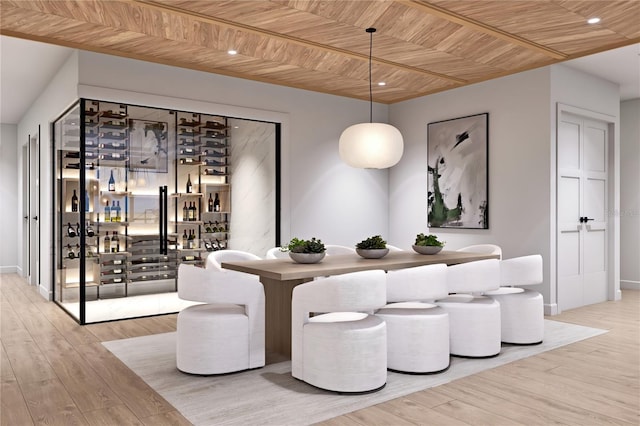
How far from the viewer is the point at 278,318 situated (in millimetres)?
4082

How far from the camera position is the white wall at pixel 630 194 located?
7.29 metres

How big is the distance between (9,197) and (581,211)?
377 inches

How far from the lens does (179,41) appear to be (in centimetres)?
468

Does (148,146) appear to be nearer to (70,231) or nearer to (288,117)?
(70,231)

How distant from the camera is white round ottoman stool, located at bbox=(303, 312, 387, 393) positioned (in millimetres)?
3104

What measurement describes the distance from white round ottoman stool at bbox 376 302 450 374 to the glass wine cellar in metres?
2.82

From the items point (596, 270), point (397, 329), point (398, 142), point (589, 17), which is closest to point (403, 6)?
point (398, 142)

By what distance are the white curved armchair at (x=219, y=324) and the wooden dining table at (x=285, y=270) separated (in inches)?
8.1

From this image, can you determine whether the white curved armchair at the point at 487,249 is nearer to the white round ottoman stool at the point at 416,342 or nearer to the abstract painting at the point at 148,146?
the white round ottoman stool at the point at 416,342

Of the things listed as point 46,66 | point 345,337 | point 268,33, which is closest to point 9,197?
point 46,66

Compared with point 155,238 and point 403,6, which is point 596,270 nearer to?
point 403,6

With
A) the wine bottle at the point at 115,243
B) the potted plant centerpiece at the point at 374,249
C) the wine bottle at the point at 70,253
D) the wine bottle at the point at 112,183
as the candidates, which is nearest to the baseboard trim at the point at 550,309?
the potted plant centerpiece at the point at 374,249

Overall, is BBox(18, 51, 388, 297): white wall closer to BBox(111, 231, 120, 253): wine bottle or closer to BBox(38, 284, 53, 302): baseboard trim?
BBox(38, 284, 53, 302): baseboard trim

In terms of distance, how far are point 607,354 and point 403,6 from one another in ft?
10.2
